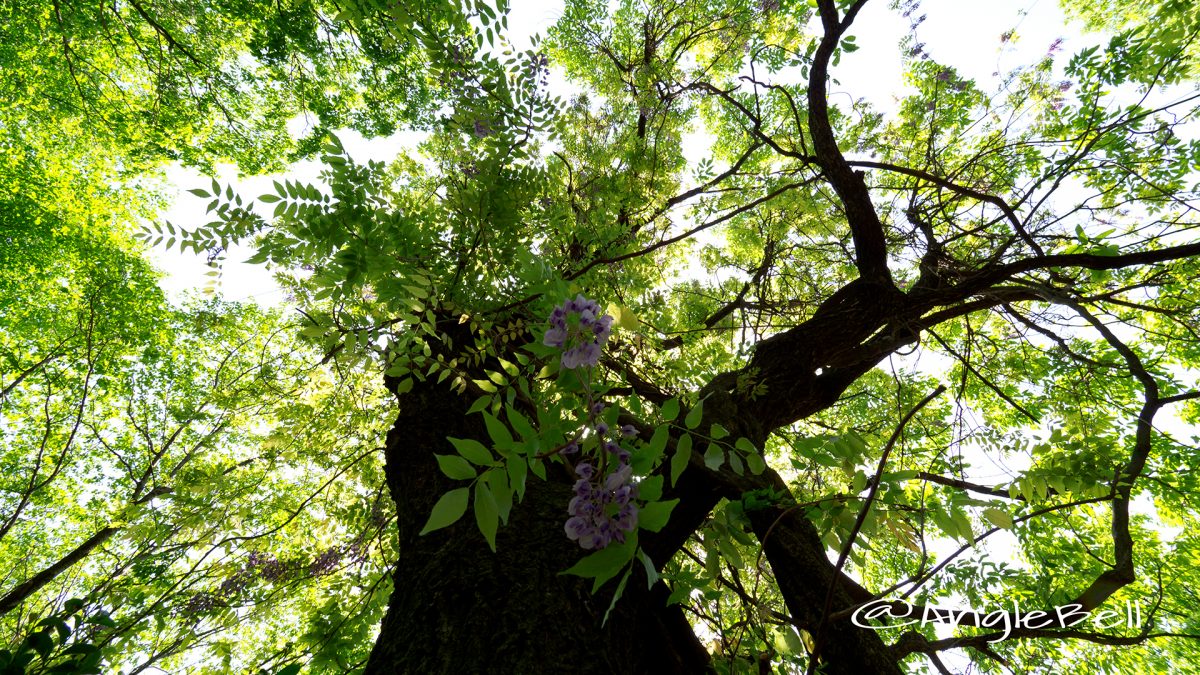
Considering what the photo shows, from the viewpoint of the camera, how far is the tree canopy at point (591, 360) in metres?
1.26

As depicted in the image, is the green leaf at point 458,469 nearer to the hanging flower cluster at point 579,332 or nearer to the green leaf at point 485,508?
the green leaf at point 485,508

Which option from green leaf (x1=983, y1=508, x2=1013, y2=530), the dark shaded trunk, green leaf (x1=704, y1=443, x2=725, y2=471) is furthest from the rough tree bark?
green leaf (x1=983, y1=508, x2=1013, y2=530)

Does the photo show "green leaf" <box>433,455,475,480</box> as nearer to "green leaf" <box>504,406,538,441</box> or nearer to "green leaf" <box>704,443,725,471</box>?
"green leaf" <box>504,406,538,441</box>

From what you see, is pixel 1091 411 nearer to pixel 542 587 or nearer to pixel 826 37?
pixel 826 37

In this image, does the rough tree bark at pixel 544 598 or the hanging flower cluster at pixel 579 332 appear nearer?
the hanging flower cluster at pixel 579 332

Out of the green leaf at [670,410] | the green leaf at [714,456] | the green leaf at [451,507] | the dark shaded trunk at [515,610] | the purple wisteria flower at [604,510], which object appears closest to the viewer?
the green leaf at [451,507]

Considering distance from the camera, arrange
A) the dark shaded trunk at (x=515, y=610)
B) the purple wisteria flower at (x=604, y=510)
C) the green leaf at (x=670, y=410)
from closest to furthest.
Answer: the purple wisteria flower at (x=604, y=510) → the green leaf at (x=670, y=410) → the dark shaded trunk at (x=515, y=610)

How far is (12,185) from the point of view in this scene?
683 centimetres

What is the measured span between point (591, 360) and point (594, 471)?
0.70 ft

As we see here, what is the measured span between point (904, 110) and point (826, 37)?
9.23ft

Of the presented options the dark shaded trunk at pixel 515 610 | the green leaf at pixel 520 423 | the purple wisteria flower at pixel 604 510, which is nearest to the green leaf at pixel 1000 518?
the purple wisteria flower at pixel 604 510

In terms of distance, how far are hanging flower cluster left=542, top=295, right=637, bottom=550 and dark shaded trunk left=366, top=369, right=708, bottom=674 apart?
0.63m

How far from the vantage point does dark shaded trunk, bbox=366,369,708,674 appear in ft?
4.11

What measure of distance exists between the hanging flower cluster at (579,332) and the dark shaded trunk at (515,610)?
0.78 m
